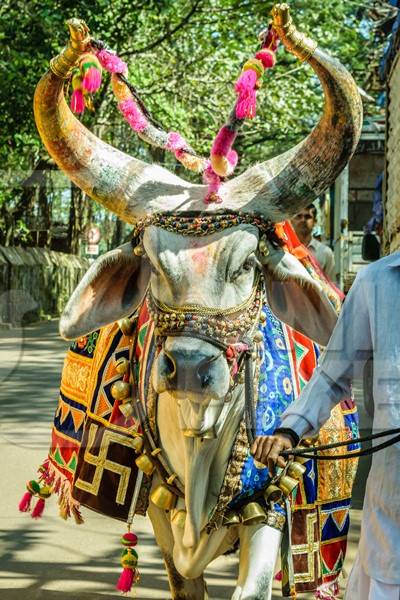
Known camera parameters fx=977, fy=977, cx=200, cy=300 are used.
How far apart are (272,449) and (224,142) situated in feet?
4.38

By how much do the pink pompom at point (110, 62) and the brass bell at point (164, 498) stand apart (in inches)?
62.1

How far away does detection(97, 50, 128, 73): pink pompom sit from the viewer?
3.62m

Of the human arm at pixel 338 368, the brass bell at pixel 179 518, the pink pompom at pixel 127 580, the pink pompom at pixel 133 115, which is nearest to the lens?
the human arm at pixel 338 368

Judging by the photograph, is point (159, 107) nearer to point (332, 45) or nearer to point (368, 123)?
point (332, 45)

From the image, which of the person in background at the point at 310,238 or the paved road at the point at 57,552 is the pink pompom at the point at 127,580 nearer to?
the paved road at the point at 57,552

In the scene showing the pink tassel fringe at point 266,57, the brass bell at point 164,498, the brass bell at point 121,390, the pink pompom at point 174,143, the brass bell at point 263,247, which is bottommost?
the brass bell at point 164,498

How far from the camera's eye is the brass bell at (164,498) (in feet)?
10.7

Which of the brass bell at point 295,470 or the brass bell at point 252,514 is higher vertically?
the brass bell at point 295,470

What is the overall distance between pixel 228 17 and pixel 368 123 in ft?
17.8

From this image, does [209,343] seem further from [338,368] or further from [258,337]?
[338,368]

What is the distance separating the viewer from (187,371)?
286 cm

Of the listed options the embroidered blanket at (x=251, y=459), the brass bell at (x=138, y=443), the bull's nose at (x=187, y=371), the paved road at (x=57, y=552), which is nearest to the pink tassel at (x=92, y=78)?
the embroidered blanket at (x=251, y=459)

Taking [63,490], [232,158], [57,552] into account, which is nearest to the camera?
[232,158]

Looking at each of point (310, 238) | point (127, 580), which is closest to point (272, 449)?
point (127, 580)
